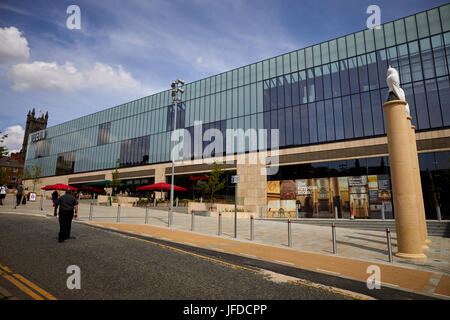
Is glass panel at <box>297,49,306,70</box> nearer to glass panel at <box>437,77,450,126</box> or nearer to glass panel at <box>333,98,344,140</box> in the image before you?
glass panel at <box>333,98,344,140</box>

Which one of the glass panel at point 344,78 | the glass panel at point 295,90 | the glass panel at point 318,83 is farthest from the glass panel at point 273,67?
the glass panel at point 344,78

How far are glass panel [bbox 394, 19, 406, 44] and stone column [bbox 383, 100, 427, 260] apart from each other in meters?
20.3

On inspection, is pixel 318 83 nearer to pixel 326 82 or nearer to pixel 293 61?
pixel 326 82

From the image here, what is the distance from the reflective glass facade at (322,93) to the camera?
23.7 m

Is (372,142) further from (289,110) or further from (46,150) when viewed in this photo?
(46,150)

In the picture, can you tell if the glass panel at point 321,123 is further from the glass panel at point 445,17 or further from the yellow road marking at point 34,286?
the yellow road marking at point 34,286

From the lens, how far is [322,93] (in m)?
29.0

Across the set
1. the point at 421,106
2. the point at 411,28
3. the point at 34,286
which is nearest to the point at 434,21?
the point at 411,28

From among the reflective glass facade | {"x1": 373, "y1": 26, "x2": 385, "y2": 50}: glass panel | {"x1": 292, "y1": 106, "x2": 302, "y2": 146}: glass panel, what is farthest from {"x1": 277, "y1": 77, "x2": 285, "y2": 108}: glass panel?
{"x1": 373, "y1": 26, "x2": 385, "y2": 50}: glass panel

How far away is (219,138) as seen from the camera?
35875mm

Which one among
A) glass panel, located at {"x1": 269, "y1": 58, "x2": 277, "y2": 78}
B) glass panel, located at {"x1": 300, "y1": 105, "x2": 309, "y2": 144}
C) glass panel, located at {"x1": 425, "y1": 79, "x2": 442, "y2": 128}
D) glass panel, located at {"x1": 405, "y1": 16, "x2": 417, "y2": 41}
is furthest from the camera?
glass panel, located at {"x1": 269, "y1": 58, "x2": 277, "y2": 78}

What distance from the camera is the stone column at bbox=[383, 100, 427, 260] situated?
367 inches

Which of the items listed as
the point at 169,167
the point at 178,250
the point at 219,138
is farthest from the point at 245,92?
the point at 178,250
